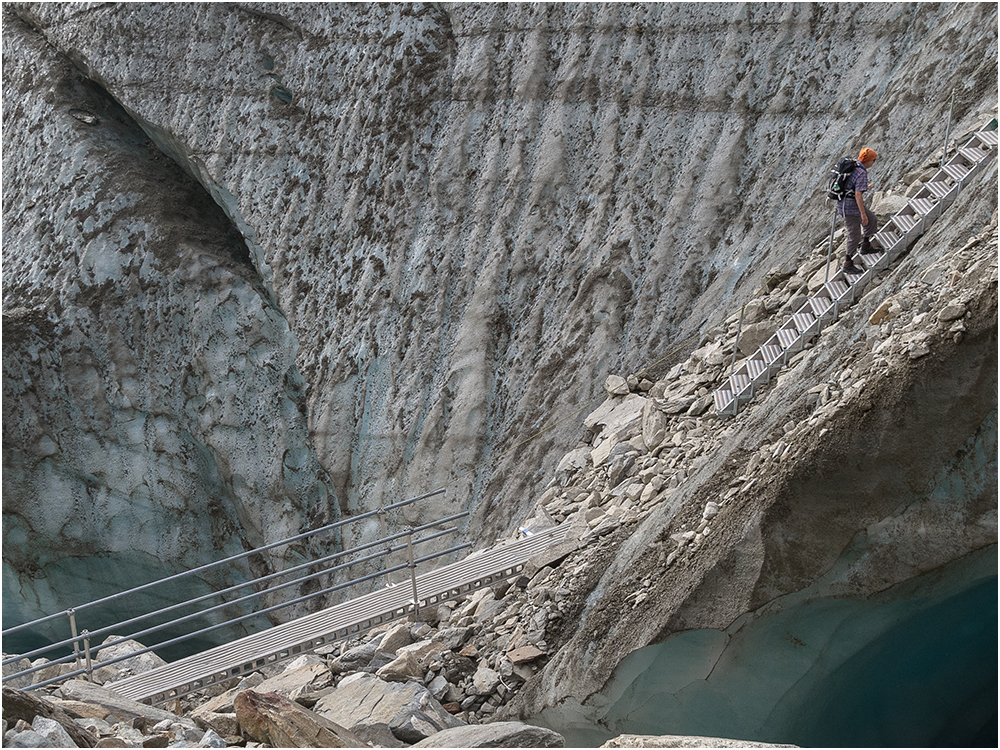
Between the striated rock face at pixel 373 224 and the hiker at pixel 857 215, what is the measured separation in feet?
6.46

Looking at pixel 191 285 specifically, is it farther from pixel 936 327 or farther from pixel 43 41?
pixel 936 327

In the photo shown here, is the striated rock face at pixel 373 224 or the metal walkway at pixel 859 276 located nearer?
the metal walkway at pixel 859 276

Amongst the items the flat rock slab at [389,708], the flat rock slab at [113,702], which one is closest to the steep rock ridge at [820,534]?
the flat rock slab at [389,708]

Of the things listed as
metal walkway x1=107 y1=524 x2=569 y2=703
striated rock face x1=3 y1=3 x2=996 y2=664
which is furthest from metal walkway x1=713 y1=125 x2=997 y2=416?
metal walkway x1=107 y1=524 x2=569 y2=703

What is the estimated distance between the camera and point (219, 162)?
60.2 ft

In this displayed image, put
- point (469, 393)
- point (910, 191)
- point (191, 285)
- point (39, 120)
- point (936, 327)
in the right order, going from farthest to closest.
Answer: point (39, 120)
point (191, 285)
point (469, 393)
point (910, 191)
point (936, 327)

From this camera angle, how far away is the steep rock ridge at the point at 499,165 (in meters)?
12.4

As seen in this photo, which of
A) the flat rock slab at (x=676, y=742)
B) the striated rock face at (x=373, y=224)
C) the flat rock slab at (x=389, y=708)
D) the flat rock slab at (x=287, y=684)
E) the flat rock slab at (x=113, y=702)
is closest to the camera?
the flat rock slab at (x=676, y=742)

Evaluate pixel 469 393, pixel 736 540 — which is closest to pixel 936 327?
pixel 736 540

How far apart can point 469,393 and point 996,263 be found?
9489 mm

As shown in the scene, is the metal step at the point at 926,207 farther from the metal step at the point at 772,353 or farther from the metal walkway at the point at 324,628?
the metal walkway at the point at 324,628

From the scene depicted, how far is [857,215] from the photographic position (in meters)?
9.24

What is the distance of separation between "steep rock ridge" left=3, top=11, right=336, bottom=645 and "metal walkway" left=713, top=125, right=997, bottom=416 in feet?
34.7

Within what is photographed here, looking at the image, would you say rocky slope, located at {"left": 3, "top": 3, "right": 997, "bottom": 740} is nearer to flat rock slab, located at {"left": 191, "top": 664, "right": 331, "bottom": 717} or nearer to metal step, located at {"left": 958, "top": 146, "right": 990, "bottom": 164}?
metal step, located at {"left": 958, "top": 146, "right": 990, "bottom": 164}
